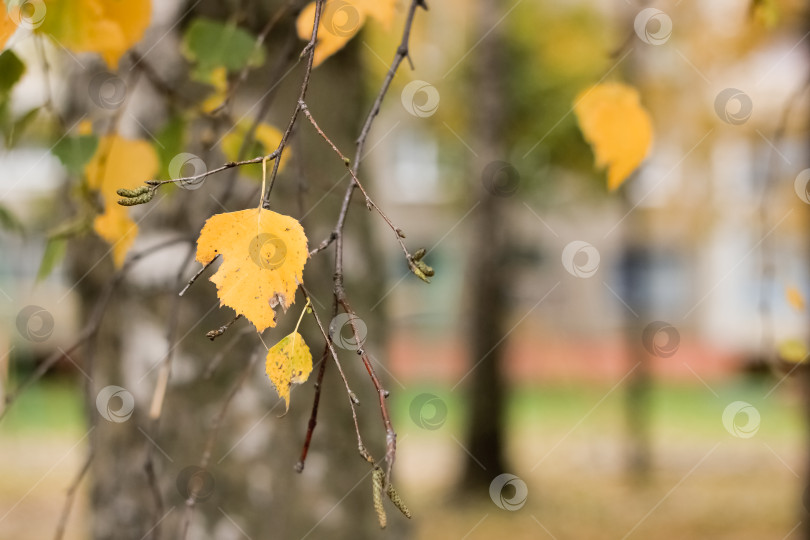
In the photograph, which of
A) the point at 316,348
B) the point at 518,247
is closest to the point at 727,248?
the point at 518,247

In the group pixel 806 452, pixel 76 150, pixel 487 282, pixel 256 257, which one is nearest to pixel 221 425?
Answer: pixel 76 150

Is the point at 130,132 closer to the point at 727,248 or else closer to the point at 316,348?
the point at 316,348

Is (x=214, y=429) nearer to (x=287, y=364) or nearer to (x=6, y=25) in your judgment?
(x=287, y=364)

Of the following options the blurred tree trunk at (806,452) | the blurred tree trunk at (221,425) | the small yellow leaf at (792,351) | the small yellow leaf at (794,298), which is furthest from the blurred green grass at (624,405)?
the small yellow leaf at (794,298)

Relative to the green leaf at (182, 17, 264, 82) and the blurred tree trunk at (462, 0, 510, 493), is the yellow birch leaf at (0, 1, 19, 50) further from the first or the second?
the blurred tree trunk at (462, 0, 510, 493)

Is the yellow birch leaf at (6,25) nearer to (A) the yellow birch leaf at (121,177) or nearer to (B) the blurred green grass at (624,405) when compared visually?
(A) the yellow birch leaf at (121,177)

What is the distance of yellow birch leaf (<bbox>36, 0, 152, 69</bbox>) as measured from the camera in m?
0.90

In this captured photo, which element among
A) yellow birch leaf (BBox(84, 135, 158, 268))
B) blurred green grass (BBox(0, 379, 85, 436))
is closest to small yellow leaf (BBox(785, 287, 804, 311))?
yellow birch leaf (BBox(84, 135, 158, 268))

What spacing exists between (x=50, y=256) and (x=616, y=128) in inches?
34.5

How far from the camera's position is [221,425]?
1.60 m

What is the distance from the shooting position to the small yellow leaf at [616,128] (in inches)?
45.2

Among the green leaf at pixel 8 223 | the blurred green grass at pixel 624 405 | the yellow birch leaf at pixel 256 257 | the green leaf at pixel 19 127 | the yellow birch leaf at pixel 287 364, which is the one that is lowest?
the blurred green grass at pixel 624 405

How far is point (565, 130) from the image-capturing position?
909cm

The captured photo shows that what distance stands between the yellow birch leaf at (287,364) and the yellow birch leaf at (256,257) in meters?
0.03
